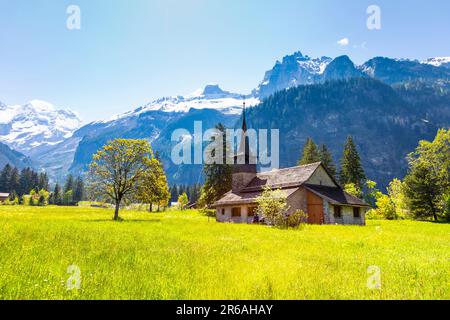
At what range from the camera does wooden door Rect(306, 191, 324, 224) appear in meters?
34.9

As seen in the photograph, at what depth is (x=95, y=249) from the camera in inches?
376

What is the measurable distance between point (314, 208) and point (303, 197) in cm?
189

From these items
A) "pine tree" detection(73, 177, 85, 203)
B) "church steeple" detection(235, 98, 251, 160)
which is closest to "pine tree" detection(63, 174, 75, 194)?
"pine tree" detection(73, 177, 85, 203)

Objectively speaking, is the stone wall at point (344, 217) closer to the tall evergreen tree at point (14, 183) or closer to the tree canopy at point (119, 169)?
the tree canopy at point (119, 169)

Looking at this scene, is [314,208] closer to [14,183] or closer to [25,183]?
[14,183]

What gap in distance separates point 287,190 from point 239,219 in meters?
8.08

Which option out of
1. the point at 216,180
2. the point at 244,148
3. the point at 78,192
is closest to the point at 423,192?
the point at 244,148

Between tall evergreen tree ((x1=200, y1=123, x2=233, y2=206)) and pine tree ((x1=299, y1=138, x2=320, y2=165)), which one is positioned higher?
pine tree ((x1=299, y1=138, x2=320, y2=165))

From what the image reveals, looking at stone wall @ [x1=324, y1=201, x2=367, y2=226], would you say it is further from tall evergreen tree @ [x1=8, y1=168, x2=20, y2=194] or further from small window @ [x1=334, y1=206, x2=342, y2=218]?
tall evergreen tree @ [x1=8, y1=168, x2=20, y2=194]

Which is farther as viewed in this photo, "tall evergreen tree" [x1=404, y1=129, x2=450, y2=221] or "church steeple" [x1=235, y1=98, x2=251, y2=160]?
"church steeple" [x1=235, y1=98, x2=251, y2=160]

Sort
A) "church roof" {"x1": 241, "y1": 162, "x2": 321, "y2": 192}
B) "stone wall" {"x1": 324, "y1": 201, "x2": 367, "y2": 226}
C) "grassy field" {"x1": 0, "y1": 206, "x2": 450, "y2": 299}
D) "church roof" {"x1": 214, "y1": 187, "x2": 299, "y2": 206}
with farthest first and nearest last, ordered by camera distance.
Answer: "church roof" {"x1": 241, "y1": 162, "x2": 321, "y2": 192}
"church roof" {"x1": 214, "y1": 187, "x2": 299, "y2": 206}
"stone wall" {"x1": 324, "y1": 201, "x2": 367, "y2": 226}
"grassy field" {"x1": 0, "y1": 206, "x2": 450, "y2": 299}

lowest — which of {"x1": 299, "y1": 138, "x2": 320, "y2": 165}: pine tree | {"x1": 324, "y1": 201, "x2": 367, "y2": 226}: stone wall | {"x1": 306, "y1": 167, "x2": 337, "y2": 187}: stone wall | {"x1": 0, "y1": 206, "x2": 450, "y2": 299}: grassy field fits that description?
{"x1": 324, "y1": 201, "x2": 367, "y2": 226}: stone wall

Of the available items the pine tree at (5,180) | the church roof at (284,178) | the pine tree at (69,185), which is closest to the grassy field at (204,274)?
the church roof at (284,178)
